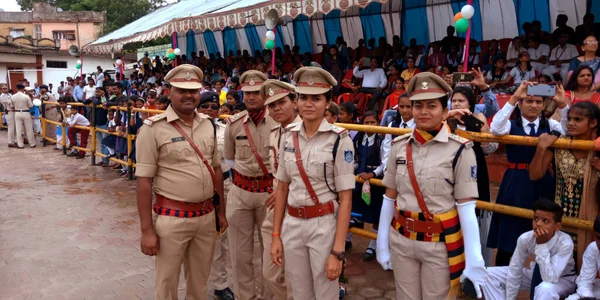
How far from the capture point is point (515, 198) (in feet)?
10.8

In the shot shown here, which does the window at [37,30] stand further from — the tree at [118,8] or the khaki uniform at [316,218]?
the khaki uniform at [316,218]

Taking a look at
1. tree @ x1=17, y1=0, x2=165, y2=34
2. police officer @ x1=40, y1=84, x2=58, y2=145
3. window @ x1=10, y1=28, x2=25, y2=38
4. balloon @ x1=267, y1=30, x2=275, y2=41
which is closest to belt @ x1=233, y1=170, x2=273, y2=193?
balloon @ x1=267, y1=30, x2=275, y2=41

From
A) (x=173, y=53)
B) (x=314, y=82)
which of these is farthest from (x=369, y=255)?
(x=173, y=53)

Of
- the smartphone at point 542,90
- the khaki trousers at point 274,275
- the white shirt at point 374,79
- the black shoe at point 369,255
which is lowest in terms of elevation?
the black shoe at point 369,255

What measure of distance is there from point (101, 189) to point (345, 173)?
6.69m

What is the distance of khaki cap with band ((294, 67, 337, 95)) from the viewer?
2.75 meters

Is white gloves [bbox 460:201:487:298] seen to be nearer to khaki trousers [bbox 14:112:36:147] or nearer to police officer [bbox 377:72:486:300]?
police officer [bbox 377:72:486:300]

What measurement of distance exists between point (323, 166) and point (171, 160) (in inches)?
42.7

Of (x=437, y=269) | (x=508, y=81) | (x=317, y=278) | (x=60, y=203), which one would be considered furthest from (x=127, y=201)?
(x=508, y=81)

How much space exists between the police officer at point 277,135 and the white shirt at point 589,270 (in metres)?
1.79

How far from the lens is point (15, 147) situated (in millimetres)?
13578

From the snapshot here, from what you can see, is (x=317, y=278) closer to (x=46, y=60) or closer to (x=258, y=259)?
(x=258, y=259)

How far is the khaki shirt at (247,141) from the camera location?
3.74 metres

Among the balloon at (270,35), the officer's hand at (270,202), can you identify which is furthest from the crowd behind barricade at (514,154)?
the balloon at (270,35)
